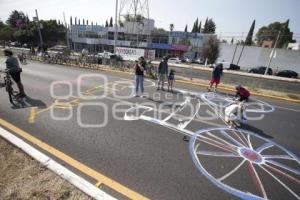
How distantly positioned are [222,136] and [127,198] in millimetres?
3644

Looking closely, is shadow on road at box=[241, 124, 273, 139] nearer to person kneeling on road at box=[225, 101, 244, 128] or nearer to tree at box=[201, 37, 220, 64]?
person kneeling on road at box=[225, 101, 244, 128]

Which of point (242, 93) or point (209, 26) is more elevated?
point (209, 26)

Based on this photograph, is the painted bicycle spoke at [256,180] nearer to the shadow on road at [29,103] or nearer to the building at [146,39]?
the shadow on road at [29,103]

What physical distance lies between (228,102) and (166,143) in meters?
5.69

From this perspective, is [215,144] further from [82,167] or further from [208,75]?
[208,75]

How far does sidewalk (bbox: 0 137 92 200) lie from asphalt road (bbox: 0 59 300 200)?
0.54 m

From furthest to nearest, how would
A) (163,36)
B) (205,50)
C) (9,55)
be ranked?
(163,36) < (205,50) < (9,55)

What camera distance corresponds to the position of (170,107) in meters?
8.33

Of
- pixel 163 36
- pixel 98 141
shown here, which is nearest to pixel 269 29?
pixel 163 36

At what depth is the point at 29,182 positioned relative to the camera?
345 centimetres

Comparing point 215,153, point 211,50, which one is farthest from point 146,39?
point 215,153

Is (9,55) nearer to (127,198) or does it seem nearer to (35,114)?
(35,114)

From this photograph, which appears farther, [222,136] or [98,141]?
[222,136]

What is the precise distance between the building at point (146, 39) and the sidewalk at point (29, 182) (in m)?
47.1
